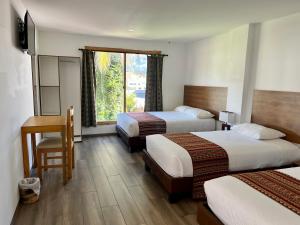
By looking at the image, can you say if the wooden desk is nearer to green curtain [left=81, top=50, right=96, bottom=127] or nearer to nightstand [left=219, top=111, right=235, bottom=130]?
green curtain [left=81, top=50, right=96, bottom=127]

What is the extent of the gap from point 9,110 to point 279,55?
3.57 m

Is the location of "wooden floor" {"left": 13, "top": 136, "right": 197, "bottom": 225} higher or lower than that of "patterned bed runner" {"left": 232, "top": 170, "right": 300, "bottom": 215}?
lower

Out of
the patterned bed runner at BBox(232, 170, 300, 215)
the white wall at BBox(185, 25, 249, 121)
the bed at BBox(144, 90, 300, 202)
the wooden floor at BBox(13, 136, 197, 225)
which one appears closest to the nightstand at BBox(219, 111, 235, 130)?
the white wall at BBox(185, 25, 249, 121)

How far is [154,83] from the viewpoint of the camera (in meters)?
5.46

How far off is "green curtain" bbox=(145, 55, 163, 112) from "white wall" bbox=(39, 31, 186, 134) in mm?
217

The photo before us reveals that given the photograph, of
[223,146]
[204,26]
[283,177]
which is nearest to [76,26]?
[204,26]

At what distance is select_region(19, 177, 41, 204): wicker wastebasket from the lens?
2.39 m

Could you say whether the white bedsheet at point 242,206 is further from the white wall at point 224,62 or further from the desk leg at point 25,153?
the white wall at point 224,62

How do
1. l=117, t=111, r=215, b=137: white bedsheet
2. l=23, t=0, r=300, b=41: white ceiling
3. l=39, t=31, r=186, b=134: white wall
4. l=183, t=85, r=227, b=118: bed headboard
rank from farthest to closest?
1. l=39, t=31, r=186, b=134: white wall
2. l=183, t=85, r=227, b=118: bed headboard
3. l=117, t=111, r=215, b=137: white bedsheet
4. l=23, t=0, r=300, b=41: white ceiling

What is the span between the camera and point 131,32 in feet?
14.4

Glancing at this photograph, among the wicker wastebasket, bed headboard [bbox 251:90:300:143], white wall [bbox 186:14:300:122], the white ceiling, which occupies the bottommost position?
the wicker wastebasket

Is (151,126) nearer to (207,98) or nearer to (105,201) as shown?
(207,98)

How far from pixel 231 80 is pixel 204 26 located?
1.10 meters

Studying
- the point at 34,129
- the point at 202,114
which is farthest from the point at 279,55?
the point at 34,129
